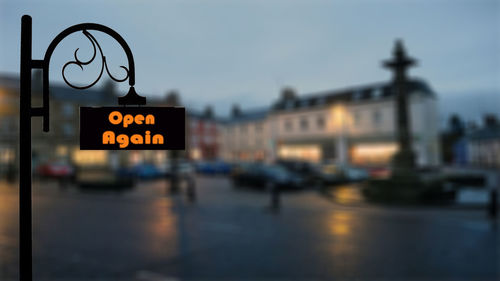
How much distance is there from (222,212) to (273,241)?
5165 mm

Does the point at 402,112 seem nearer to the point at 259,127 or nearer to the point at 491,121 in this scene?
the point at 259,127

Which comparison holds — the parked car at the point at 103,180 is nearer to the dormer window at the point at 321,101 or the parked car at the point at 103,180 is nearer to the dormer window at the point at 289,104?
the dormer window at the point at 321,101

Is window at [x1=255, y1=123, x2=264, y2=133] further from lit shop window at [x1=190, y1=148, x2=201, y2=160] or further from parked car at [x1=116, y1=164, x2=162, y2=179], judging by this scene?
parked car at [x1=116, y1=164, x2=162, y2=179]

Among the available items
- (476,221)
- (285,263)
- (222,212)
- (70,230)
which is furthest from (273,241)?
(476,221)

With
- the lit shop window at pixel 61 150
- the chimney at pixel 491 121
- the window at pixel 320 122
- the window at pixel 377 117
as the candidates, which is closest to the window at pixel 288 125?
the window at pixel 320 122

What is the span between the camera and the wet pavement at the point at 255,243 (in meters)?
6.68

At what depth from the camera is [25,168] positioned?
5.49 ft

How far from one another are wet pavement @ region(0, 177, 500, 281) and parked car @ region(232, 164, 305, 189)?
6340 mm

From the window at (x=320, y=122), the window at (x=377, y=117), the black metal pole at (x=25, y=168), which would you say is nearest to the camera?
the black metal pole at (x=25, y=168)

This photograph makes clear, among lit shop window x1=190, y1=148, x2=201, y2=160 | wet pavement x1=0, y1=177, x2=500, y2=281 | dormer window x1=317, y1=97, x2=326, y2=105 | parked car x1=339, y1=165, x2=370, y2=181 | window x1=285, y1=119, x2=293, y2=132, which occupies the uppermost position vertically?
dormer window x1=317, y1=97, x2=326, y2=105

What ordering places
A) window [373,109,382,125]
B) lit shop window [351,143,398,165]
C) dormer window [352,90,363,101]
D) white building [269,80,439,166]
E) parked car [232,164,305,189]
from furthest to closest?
dormer window [352,90,363,101] < window [373,109,382,125] < lit shop window [351,143,398,165] < white building [269,80,439,166] < parked car [232,164,305,189]

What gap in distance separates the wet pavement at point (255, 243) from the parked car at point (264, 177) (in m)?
6.34

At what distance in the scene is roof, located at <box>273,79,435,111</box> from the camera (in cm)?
3941

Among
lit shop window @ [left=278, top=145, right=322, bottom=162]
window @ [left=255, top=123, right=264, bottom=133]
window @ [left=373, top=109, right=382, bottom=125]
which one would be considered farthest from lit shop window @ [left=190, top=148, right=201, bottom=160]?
window @ [left=373, top=109, right=382, bottom=125]
